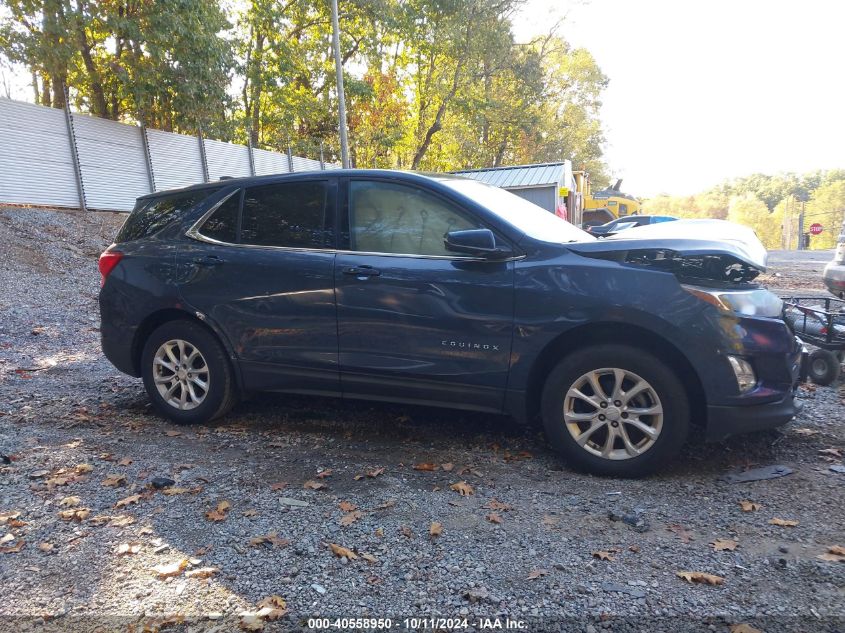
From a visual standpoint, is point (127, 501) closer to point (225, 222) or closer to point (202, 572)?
point (202, 572)

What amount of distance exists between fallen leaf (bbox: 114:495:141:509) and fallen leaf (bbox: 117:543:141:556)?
0.47 meters

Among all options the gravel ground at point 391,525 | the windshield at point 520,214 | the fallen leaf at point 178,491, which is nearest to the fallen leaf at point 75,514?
the gravel ground at point 391,525

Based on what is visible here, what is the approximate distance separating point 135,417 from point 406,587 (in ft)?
10.6

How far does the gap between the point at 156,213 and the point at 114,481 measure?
219 cm

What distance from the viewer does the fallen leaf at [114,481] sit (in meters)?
3.62

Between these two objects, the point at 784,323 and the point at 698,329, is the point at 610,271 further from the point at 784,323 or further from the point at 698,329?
the point at 784,323

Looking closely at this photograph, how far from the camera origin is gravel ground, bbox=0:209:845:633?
2455mm

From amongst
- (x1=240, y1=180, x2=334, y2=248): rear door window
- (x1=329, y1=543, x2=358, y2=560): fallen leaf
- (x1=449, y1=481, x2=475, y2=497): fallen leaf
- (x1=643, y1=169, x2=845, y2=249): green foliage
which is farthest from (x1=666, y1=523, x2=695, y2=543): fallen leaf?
(x1=643, y1=169, x2=845, y2=249): green foliage

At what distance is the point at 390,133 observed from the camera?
29.1m

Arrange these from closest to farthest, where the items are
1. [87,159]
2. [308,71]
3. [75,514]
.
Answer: [75,514] → [87,159] → [308,71]

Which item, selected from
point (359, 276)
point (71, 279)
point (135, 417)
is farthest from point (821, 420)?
point (71, 279)

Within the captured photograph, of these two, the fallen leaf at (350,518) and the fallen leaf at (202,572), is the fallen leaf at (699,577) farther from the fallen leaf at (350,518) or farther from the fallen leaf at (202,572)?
the fallen leaf at (202,572)

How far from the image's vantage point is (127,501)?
3.40 meters

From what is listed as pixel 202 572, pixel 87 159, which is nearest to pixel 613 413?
pixel 202 572
